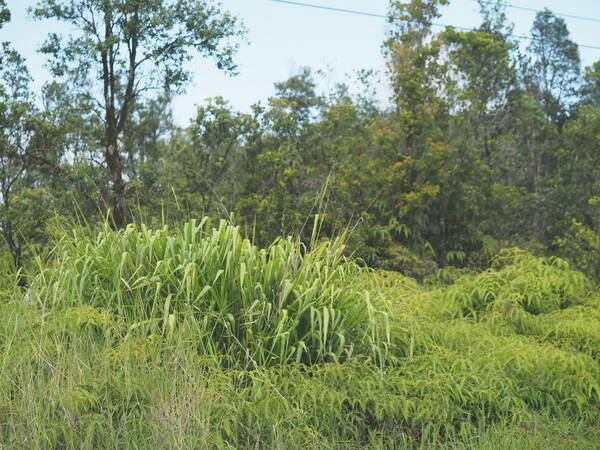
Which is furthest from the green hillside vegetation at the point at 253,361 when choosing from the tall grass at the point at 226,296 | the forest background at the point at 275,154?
the forest background at the point at 275,154

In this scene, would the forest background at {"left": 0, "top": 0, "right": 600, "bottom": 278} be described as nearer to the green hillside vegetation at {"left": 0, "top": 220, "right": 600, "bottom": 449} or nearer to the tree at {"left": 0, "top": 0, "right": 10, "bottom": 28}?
the tree at {"left": 0, "top": 0, "right": 10, "bottom": 28}

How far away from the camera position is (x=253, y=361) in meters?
3.64

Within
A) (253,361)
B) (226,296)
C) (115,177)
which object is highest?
(115,177)

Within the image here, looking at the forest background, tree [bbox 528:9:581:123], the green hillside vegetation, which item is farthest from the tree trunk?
tree [bbox 528:9:581:123]

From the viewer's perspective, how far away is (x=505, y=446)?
3.47m

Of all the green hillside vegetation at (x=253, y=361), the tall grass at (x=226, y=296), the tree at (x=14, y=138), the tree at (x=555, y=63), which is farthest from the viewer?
the tree at (x=555, y=63)

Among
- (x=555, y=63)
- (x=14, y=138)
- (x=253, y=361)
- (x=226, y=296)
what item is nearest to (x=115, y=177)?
(x=14, y=138)

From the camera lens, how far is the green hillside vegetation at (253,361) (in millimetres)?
3326

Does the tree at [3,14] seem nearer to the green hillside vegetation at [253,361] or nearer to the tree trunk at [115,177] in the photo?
the tree trunk at [115,177]

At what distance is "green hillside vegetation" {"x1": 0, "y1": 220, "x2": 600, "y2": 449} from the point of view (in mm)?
3326

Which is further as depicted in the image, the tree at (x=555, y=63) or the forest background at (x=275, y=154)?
the tree at (x=555, y=63)

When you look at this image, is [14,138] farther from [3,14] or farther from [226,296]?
[226,296]

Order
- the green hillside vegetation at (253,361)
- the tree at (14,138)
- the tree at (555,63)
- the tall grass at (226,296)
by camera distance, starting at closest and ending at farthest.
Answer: the green hillside vegetation at (253,361)
the tall grass at (226,296)
the tree at (14,138)
the tree at (555,63)

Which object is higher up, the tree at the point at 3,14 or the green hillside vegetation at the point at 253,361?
the tree at the point at 3,14
